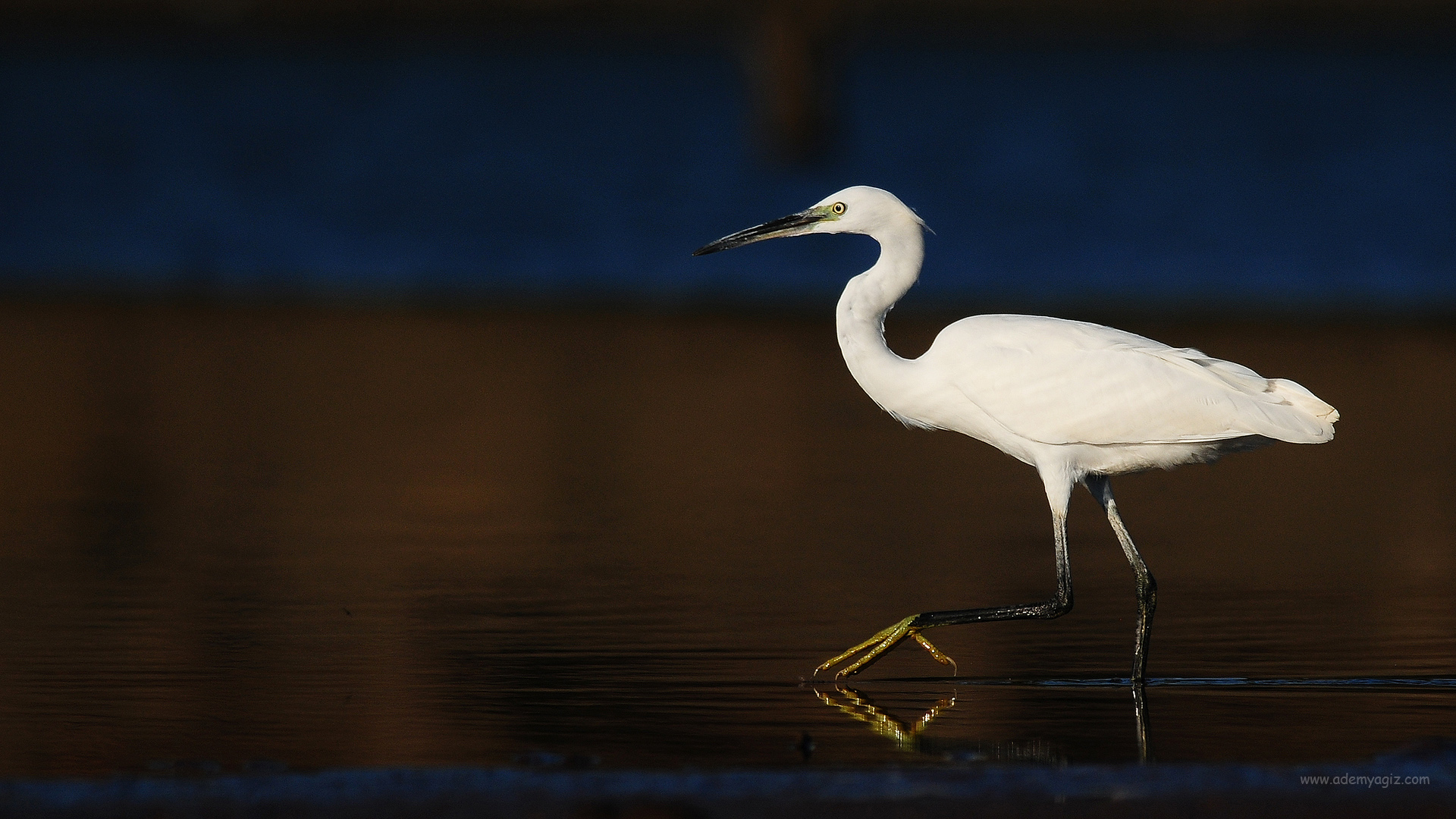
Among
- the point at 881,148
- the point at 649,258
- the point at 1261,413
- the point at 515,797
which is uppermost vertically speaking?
the point at 881,148

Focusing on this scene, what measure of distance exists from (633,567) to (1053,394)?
2009mm

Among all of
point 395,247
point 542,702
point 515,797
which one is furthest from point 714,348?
point 515,797

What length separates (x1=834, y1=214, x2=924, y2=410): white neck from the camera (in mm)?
6836

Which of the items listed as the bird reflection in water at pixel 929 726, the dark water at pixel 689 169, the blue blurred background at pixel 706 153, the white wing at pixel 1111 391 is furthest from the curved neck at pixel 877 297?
the dark water at pixel 689 169

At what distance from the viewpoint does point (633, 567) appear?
7840mm

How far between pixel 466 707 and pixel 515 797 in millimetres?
1024

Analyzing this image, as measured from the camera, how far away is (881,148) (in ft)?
93.7

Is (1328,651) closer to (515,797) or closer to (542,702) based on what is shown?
(542,702)

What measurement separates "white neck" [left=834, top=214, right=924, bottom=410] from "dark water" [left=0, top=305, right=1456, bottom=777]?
0.84 m

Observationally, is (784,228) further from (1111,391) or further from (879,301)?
(1111,391)

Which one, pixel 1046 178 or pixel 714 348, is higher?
pixel 1046 178

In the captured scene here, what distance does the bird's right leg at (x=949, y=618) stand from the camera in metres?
6.11

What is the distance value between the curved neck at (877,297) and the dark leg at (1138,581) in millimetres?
758

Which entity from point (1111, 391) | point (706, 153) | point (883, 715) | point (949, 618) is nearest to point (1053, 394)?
point (1111, 391)
